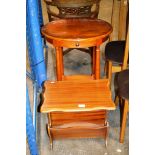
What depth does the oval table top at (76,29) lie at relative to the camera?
1.96 m

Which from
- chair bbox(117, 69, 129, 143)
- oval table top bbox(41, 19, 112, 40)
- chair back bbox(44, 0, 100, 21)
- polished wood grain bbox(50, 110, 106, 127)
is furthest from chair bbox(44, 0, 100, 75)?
polished wood grain bbox(50, 110, 106, 127)

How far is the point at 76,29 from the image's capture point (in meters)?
2.12

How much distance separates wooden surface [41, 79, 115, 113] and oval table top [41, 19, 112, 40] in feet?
1.08

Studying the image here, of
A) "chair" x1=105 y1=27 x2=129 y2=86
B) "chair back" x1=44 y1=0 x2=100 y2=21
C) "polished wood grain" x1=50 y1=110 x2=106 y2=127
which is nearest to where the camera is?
"polished wood grain" x1=50 y1=110 x2=106 y2=127

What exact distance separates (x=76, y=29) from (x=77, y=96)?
609 mm

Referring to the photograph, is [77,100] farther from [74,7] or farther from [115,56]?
[74,7]

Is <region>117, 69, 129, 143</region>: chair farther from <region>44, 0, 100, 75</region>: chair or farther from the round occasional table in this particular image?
<region>44, 0, 100, 75</region>: chair

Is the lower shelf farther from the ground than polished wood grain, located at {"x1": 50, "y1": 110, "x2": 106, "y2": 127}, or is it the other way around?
polished wood grain, located at {"x1": 50, "y1": 110, "x2": 106, "y2": 127}

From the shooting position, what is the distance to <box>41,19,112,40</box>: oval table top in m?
1.96
